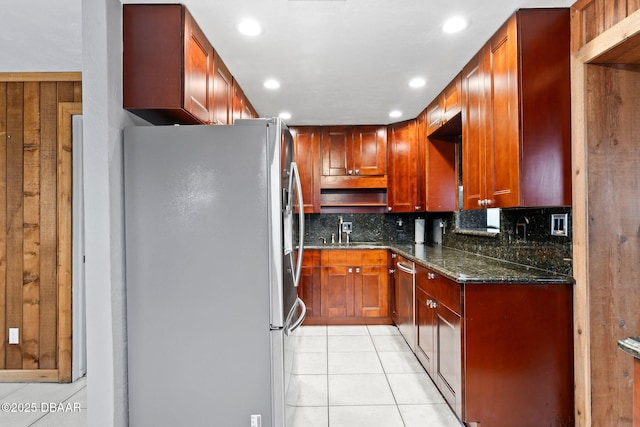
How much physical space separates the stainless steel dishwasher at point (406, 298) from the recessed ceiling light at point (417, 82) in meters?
1.54

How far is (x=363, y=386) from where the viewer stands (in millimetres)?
2568

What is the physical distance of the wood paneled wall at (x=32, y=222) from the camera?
2.71 metres

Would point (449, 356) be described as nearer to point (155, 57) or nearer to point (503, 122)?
point (503, 122)

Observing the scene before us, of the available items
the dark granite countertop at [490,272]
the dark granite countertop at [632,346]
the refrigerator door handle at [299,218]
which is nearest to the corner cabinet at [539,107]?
the dark granite countertop at [490,272]

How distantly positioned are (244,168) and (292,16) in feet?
3.02

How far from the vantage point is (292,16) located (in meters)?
1.95

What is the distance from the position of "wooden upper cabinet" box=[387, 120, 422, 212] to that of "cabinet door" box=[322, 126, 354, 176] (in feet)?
1.64

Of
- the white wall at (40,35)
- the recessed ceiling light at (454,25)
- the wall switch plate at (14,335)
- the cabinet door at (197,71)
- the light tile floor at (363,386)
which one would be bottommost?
the light tile floor at (363,386)

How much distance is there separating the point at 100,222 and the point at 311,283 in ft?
8.42

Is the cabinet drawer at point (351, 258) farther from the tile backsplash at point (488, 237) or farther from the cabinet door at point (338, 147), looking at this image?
the cabinet door at point (338, 147)

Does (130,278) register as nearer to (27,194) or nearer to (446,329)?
(27,194)

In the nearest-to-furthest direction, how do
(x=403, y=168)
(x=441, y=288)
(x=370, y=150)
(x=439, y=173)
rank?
(x=441, y=288) < (x=439, y=173) < (x=403, y=168) < (x=370, y=150)

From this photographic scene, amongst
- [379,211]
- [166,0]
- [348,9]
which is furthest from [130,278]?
[379,211]

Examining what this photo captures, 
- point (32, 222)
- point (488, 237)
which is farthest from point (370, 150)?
point (32, 222)
